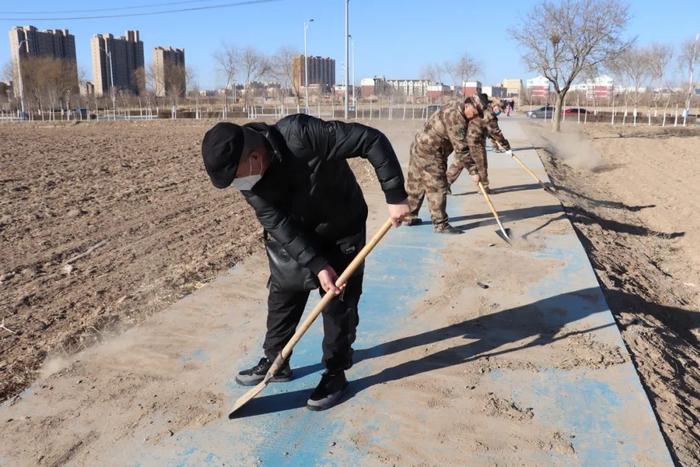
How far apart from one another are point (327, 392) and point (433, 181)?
14.0 feet

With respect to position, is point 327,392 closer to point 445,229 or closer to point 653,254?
point 445,229

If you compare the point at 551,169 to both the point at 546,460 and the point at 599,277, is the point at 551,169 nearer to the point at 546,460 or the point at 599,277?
the point at 599,277

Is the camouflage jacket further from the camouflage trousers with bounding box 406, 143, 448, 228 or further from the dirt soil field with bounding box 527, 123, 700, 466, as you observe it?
the dirt soil field with bounding box 527, 123, 700, 466


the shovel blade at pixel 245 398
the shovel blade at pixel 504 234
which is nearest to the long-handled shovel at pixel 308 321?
the shovel blade at pixel 245 398

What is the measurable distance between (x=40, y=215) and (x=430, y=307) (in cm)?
678

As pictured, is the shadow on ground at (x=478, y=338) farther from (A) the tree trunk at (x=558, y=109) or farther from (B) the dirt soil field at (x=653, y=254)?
(A) the tree trunk at (x=558, y=109)

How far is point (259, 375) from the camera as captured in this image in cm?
375

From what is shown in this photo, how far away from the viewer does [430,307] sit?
16.5ft

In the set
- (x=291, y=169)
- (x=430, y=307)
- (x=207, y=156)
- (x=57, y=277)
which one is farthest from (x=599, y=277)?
(x=57, y=277)

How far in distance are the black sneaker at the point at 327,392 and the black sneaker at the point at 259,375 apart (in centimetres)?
30

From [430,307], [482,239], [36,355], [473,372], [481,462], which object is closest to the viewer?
[481,462]

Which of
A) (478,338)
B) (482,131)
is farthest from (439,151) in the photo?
(478,338)

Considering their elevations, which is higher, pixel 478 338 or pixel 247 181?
pixel 247 181

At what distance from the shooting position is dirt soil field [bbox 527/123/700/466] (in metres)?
3.79
